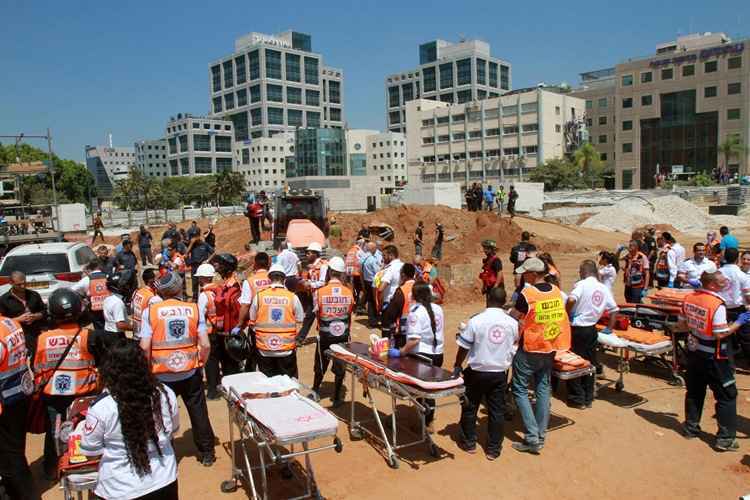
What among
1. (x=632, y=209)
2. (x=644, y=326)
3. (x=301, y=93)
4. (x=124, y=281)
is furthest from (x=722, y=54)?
(x=301, y=93)

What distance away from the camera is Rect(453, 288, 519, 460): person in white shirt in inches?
220

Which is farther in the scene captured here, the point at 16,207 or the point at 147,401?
the point at 16,207

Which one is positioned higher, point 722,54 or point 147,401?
point 722,54

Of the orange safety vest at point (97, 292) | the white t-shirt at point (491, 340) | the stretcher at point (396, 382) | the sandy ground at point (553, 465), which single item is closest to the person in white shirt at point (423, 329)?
the stretcher at point (396, 382)

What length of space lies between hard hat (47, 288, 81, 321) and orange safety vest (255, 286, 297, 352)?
1880 mm

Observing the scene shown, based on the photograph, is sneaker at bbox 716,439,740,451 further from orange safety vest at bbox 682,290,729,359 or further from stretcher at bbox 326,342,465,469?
stretcher at bbox 326,342,465,469

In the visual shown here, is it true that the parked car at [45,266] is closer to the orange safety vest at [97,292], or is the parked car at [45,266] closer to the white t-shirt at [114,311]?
the orange safety vest at [97,292]

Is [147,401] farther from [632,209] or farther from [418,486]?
[632,209]

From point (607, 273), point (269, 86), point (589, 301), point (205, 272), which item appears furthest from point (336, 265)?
point (269, 86)

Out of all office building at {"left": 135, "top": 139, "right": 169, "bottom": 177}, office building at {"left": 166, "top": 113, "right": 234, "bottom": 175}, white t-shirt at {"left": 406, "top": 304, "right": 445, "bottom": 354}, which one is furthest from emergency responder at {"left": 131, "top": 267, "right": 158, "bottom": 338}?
office building at {"left": 135, "top": 139, "right": 169, "bottom": 177}

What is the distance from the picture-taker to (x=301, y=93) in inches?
5802

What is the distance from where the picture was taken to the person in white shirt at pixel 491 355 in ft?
18.3

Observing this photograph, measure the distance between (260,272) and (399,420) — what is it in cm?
268

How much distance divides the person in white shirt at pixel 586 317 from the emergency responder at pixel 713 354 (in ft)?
3.50
